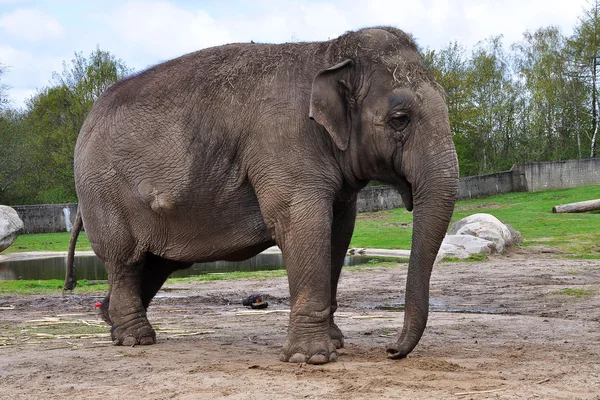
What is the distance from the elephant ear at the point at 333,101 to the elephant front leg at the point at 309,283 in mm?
621

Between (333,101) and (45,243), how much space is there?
2741 cm

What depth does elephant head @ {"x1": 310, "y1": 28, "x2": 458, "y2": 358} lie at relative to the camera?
662 cm

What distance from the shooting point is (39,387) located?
246 inches

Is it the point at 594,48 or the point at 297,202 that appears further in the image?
the point at 594,48

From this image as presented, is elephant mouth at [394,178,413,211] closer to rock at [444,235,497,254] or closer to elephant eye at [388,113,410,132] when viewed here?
elephant eye at [388,113,410,132]

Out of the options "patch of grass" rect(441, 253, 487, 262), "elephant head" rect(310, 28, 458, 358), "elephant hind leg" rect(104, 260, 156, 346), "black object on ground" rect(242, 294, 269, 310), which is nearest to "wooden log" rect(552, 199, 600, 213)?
"patch of grass" rect(441, 253, 487, 262)

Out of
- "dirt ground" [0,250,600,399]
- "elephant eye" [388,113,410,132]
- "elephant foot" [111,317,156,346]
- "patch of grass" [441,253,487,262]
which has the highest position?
"elephant eye" [388,113,410,132]

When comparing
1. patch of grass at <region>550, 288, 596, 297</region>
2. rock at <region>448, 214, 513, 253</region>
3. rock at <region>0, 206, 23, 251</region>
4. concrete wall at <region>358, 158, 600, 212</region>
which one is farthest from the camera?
concrete wall at <region>358, 158, 600, 212</region>

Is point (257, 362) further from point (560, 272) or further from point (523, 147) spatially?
point (523, 147)

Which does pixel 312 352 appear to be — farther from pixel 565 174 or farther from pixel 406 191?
pixel 565 174

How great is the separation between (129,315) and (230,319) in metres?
2.12

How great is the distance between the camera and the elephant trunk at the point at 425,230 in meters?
6.59

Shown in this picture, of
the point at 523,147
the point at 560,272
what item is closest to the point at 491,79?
the point at 523,147

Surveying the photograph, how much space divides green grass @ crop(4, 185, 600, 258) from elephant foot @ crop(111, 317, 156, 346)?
12.6 metres
